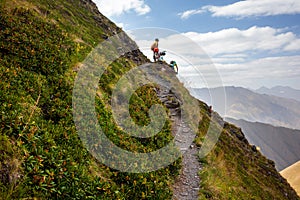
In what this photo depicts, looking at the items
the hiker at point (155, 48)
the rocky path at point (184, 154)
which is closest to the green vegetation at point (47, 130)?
the rocky path at point (184, 154)

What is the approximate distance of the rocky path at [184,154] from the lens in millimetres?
13445

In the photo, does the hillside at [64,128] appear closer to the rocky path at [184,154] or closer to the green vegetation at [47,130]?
the green vegetation at [47,130]

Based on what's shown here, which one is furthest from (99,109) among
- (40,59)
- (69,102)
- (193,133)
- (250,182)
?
(250,182)

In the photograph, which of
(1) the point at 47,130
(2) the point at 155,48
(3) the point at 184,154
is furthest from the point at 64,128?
(2) the point at 155,48

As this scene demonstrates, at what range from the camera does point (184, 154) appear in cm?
1789

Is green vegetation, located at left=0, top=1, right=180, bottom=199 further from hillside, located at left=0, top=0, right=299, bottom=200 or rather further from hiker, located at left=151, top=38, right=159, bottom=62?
hiker, located at left=151, top=38, right=159, bottom=62

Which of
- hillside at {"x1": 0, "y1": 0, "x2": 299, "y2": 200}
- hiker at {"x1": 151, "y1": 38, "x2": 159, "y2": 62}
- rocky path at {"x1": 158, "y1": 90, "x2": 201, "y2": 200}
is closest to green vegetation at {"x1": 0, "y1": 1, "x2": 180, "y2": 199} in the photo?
hillside at {"x1": 0, "y1": 0, "x2": 299, "y2": 200}

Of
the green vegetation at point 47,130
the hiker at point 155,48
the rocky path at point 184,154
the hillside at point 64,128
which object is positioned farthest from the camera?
the hiker at point 155,48

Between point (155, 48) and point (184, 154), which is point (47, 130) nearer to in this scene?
point (184, 154)

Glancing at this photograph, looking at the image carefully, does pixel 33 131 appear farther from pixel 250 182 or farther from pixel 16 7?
pixel 250 182

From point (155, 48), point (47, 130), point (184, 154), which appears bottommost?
point (184, 154)

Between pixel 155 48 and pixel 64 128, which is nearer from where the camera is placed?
pixel 64 128

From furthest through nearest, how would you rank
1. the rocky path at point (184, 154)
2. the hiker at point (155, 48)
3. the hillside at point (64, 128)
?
the hiker at point (155, 48)
the rocky path at point (184, 154)
the hillside at point (64, 128)

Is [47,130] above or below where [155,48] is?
below
